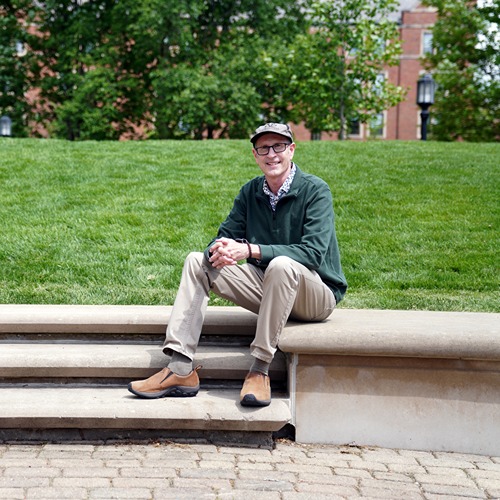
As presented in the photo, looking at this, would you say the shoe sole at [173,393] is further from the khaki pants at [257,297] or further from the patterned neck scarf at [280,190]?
the patterned neck scarf at [280,190]

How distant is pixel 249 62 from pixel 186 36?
7.51ft

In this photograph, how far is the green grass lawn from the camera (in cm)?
685

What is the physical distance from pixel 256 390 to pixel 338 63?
2336cm

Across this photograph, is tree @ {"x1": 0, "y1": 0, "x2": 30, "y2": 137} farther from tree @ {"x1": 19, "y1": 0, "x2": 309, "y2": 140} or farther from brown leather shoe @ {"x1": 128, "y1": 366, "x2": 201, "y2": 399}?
brown leather shoe @ {"x1": 128, "y1": 366, "x2": 201, "y2": 399}

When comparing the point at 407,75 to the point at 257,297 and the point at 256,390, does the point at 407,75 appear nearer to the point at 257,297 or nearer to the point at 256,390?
the point at 257,297

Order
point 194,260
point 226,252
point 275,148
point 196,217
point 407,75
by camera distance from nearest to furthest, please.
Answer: point 226,252 < point 194,260 < point 275,148 < point 196,217 < point 407,75

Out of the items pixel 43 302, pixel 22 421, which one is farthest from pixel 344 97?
pixel 22 421

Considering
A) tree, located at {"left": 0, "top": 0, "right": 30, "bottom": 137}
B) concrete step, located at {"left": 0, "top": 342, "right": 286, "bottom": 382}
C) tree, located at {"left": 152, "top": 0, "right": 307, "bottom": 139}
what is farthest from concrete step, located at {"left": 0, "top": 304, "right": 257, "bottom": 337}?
tree, located at {"left": 0, "top": 0, "right": 30, "bottom": 137}

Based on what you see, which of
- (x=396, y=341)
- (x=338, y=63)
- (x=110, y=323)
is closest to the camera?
(x=396, y=341)

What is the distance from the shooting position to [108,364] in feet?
15.6

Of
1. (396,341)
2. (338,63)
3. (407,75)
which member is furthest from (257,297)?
(407,75)

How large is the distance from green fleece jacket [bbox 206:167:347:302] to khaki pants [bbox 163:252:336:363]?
0.10m

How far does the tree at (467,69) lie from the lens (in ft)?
102

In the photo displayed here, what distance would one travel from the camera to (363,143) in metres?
13.7
